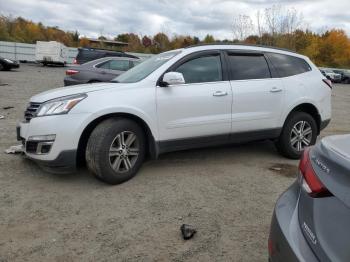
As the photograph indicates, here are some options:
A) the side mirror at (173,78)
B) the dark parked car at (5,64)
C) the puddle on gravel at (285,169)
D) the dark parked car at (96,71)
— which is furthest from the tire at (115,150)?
the dark parked car at (5,64)

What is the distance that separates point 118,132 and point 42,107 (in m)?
0.94

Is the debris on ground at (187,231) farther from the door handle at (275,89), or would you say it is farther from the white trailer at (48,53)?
the white trailer at (48,53)

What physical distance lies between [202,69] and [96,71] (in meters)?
6.57

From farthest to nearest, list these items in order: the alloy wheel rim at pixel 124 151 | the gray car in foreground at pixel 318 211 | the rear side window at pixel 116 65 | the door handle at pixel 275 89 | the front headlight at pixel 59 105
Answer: the rear side window at pixel 116 65
the door handle at pixel 275 89
the alloy wheel rim at pixel 124 151
the front headlight at pixel 59 105
the gray car in foreground at pixel 318 211

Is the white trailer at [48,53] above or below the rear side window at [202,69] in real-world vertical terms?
above

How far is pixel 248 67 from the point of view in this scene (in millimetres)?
5258

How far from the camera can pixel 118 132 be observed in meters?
4.26

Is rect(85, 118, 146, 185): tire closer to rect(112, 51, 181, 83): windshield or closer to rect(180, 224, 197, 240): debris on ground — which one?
rect(112, 51, 181, 83): windshield

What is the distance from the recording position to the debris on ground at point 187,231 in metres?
3.22

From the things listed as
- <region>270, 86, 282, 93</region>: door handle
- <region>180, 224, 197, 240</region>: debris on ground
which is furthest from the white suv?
<region>180, 224, 197, 240</region>: debris on ground

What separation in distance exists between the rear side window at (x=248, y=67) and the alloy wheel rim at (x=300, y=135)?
937 mm

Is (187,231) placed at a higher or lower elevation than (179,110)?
lower

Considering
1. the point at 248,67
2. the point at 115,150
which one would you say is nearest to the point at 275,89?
the point at 248,67

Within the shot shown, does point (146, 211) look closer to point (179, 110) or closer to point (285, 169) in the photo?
point (179, 110)
